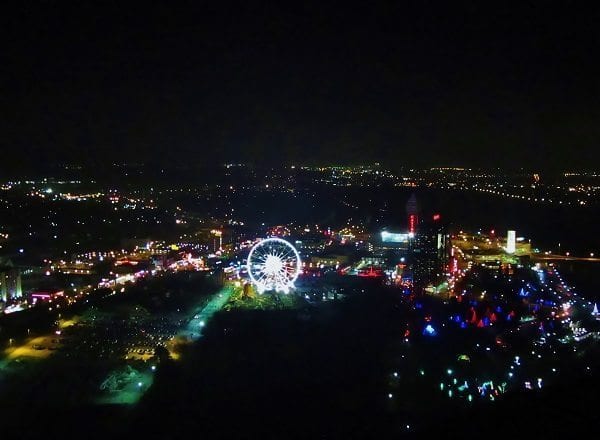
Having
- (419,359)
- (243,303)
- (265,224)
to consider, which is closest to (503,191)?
(265,224)

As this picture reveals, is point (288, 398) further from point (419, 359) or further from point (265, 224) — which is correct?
point (265, 224)

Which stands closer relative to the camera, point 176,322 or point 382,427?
point 382,427

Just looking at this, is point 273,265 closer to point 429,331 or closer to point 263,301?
point 263,301

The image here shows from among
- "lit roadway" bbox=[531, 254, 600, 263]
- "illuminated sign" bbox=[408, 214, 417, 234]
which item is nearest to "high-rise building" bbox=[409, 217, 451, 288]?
"illuminated sign" bbox=[408, 214, 417, 234]

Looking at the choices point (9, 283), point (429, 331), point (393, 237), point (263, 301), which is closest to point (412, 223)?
point (393, 237)

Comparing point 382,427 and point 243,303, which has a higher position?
point 382,427

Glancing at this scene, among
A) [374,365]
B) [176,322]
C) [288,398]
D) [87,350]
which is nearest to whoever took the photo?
[288,398]

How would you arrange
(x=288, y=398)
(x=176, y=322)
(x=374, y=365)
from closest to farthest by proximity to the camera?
1. (x=288, y=398)
2. (x=374, y=365)
3. (x=176, y=322)
